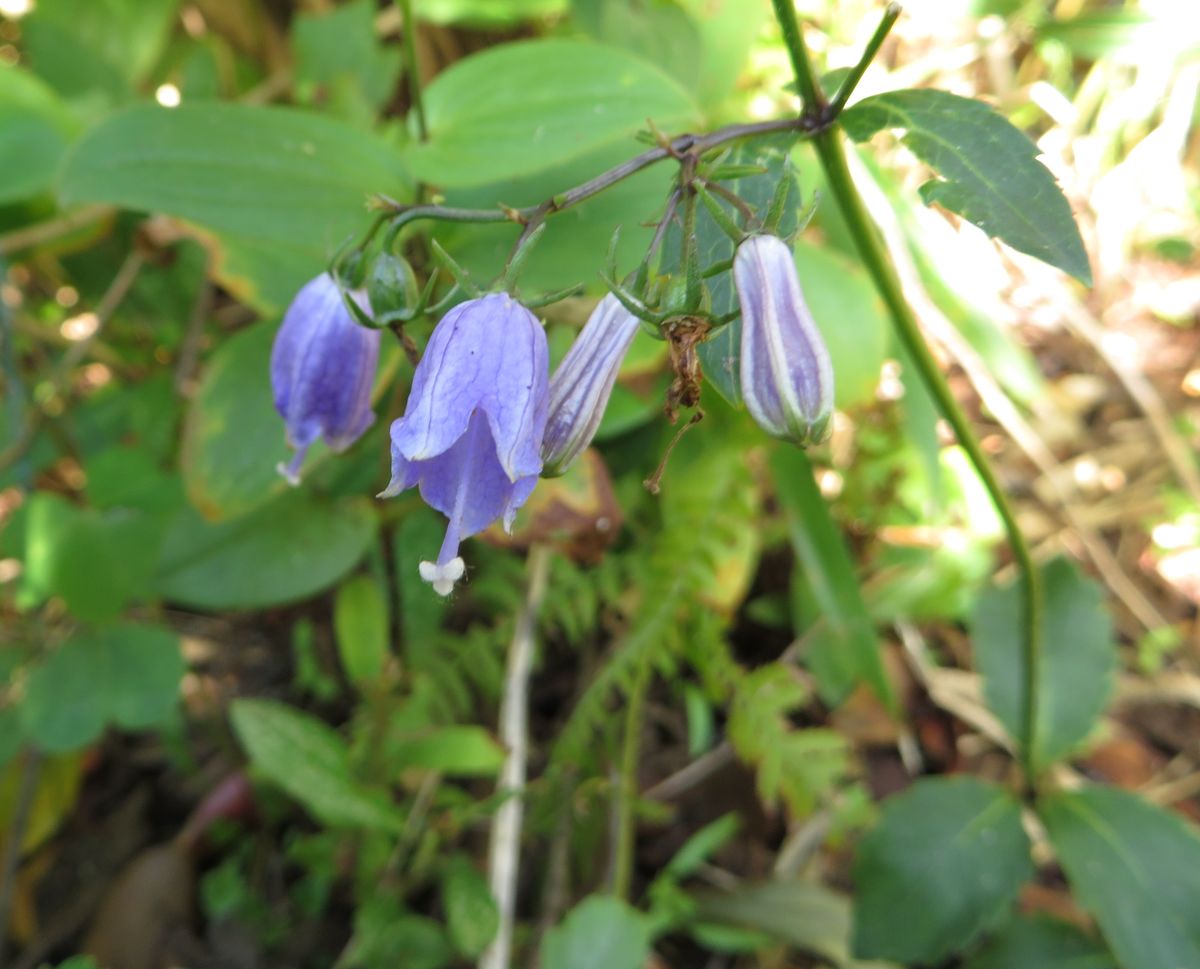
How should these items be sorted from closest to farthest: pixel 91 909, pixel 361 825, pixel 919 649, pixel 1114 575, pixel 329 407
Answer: pixel 329 407 < pixel 361 825 < pixel 91 909 < pixel 919 649 < pixel 1114 575

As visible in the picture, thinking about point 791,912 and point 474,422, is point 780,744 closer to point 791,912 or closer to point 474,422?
point 791,912

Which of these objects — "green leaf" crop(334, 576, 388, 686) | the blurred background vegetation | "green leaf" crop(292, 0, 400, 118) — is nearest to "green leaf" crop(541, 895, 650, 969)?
the blurred background vegetation

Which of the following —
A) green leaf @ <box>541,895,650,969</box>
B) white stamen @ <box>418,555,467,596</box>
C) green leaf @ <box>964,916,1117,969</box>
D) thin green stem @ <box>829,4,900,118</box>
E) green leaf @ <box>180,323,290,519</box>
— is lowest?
green leaf @ <box>964,916,1117,969</box>

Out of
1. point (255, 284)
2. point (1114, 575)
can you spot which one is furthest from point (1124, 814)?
point (255, 284)

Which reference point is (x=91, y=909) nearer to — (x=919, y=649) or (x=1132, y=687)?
(x=919, y=649)

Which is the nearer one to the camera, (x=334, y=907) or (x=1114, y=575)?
(x=334, y=907)

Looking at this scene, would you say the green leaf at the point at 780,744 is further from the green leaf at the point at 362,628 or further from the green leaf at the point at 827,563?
the green leaf at the point at 362,628

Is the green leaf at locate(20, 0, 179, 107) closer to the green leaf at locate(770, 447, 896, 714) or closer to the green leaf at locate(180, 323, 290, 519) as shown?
the green leaf at locate(180, 323, 290, 519)
